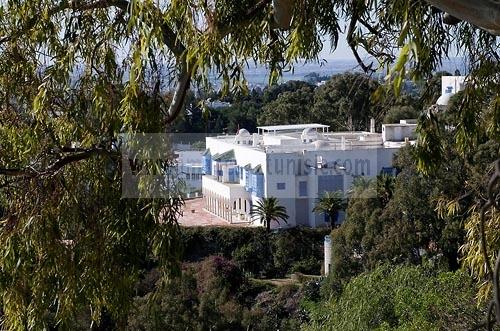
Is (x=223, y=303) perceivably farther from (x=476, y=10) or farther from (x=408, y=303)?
(x=476, y=10)

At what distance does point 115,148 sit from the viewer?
2.39 metres

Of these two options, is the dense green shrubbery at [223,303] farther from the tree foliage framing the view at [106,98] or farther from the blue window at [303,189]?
the tree foliage framing the view at [106,98]

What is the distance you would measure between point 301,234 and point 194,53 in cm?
1513

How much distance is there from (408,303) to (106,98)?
4798 millimetres

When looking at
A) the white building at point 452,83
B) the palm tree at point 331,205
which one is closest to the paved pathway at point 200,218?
the palm tree at point 331,205

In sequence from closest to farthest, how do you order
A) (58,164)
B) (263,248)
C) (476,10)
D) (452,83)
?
(476,10) → (58,164) → (452,83) → (263,248)

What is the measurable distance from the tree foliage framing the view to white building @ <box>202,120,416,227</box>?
13658 millimetres

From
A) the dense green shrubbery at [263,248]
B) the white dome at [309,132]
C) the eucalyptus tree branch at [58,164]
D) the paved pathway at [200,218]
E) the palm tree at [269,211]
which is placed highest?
the eucalyptus tree branch at [58,164]

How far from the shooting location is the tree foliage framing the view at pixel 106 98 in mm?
2186

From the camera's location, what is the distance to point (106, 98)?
2.31 m

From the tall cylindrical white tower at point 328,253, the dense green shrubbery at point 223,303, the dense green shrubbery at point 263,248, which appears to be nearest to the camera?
the dense green shrubbery at point 223,303

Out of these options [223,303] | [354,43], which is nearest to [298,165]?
[223,303]

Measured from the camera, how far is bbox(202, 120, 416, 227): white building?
658 inches

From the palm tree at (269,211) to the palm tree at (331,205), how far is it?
793mm
